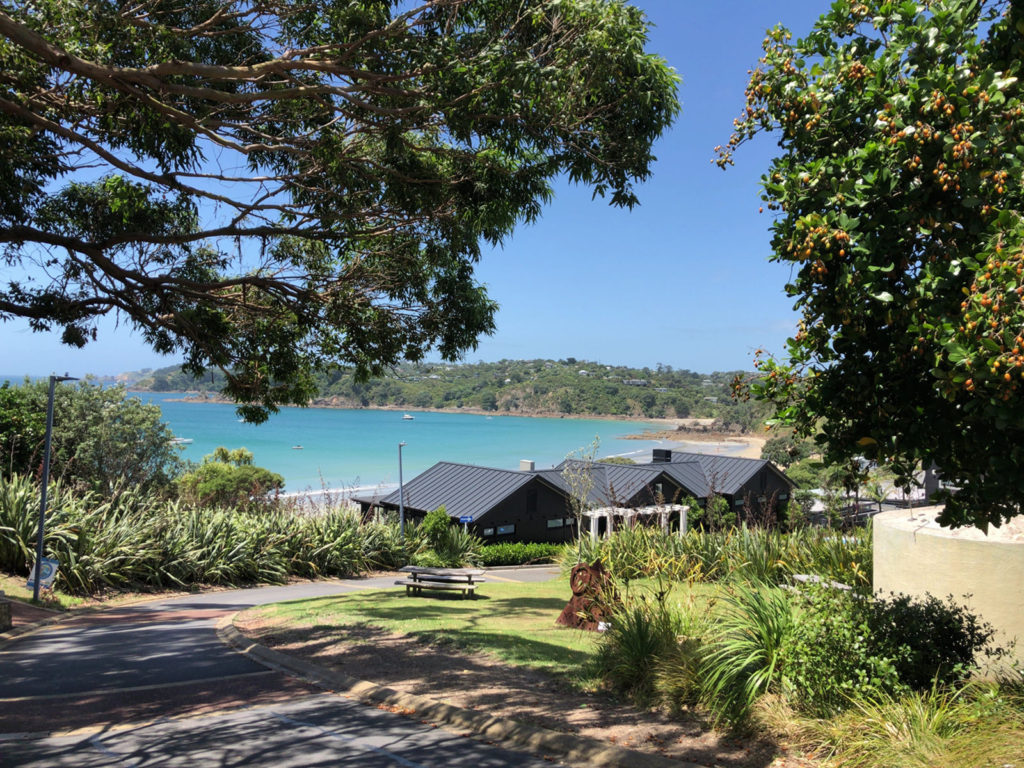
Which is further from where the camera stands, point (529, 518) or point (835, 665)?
point (529, 518)

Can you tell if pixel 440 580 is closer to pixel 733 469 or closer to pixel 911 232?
pixel 911 232

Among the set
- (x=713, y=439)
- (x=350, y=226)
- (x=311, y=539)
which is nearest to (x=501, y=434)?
(x=713, y=439)

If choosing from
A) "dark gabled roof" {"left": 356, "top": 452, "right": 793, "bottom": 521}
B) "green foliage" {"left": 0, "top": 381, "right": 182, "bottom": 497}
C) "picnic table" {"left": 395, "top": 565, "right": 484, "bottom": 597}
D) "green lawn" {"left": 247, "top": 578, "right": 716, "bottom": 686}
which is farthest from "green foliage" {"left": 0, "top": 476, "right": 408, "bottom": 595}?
"dark gabled roof" {"left": 356, "top": 452, "right": 793, "bottom": 521}

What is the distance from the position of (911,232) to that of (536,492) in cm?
3218

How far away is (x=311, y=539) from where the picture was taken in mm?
23578

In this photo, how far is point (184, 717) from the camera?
7348 millimetres

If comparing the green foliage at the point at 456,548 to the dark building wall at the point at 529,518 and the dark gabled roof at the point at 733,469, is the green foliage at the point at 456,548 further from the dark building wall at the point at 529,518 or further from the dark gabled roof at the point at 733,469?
the dark gabled roof at the point at 733,469

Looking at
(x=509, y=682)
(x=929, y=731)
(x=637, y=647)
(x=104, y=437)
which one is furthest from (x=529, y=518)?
(x=929, y=731)

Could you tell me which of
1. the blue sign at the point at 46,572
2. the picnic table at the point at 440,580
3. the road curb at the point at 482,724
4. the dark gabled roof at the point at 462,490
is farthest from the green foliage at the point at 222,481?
the road curb at the point at 482,724

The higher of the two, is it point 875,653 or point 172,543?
point 875,653

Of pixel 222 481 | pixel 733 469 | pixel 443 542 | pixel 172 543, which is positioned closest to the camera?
pixel 172 543

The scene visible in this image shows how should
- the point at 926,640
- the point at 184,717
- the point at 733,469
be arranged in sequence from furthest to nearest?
the point at 733,469 → the point at 184,717 → the point at 926,640

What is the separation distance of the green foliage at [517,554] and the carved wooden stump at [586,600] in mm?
18047

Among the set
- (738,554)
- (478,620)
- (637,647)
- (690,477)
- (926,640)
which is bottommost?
(690,477)
